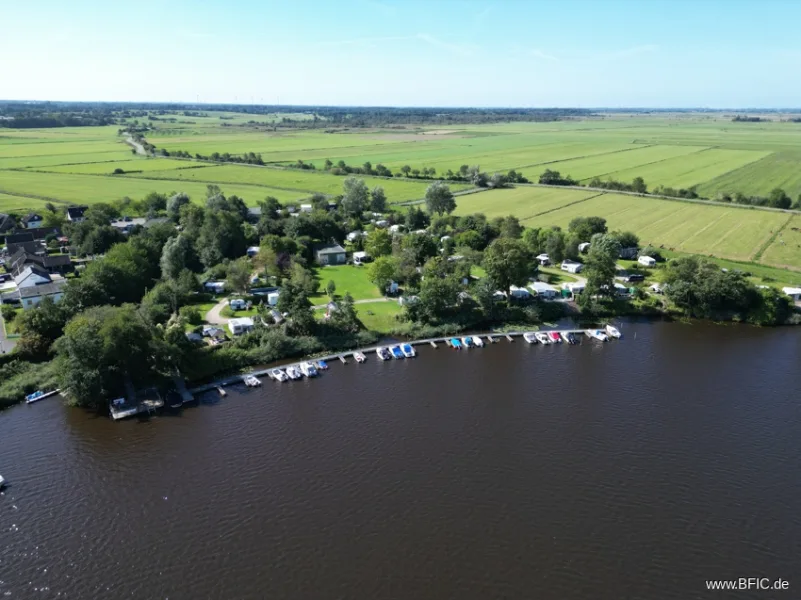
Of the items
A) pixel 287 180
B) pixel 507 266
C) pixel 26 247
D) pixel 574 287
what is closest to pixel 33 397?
pixel 507 266

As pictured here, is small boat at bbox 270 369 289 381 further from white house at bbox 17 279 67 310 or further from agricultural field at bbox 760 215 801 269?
agricultural field at bbox 760 215 801 269

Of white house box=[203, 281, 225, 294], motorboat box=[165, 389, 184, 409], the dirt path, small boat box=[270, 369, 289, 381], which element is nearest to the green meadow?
white house box=[203, 281, 225, 294]

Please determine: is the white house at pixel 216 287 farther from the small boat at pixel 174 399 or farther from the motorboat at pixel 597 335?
the motorboat at pixel 597 335

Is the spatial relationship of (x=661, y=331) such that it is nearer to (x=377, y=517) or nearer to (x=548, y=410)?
(x=548, y=410)

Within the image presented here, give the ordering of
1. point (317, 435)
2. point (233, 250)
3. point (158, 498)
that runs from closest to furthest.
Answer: point (158, 498), point (317, 435), point (233, 250)

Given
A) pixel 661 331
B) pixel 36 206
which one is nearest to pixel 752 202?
pixel 661 331
